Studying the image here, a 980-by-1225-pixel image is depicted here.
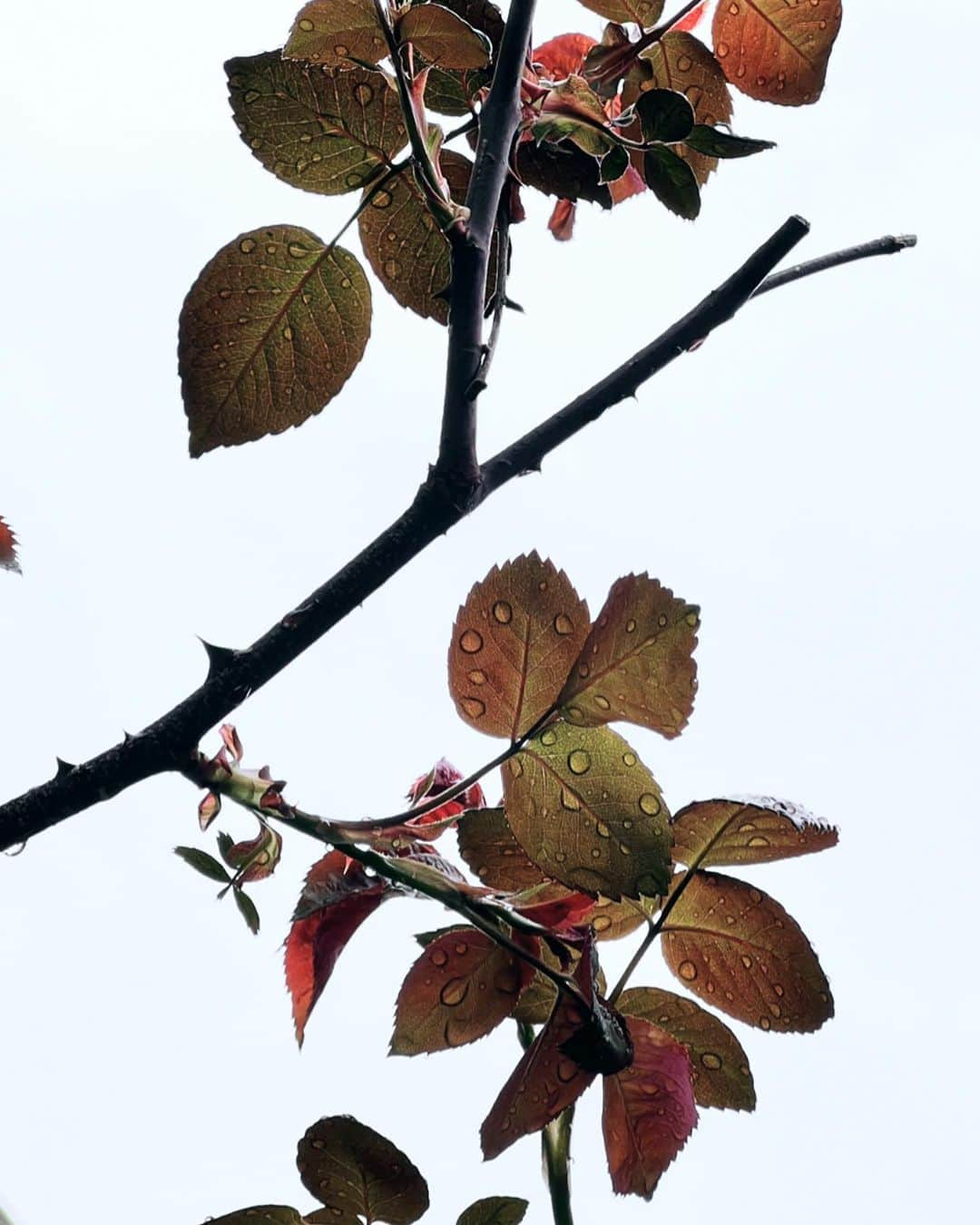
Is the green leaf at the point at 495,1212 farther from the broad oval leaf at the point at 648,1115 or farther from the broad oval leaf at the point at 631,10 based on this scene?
the broad oval leaf at the point at 631,10

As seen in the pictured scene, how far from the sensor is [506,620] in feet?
0.89

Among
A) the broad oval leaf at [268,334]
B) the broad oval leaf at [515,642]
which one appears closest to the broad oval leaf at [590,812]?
the broad oval leaf at [515,642]

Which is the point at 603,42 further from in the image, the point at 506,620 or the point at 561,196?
the point at 506,620

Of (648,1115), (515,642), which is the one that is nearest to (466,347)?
(515,642)

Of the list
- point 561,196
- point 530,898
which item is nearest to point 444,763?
point 530,898

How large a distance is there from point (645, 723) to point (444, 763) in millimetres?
70

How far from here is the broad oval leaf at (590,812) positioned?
255 millimetres

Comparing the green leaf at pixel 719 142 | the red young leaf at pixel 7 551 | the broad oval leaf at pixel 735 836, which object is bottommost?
the broad oval leaf at pixel 735 836

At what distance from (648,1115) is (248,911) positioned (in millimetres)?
98

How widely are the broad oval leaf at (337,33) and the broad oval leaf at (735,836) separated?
0.19 meters

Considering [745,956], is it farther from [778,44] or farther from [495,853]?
[778,44]

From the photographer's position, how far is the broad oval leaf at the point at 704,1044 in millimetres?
295

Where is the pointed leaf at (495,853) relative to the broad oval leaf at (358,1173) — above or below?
above

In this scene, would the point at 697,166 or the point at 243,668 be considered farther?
the point at 697,166
